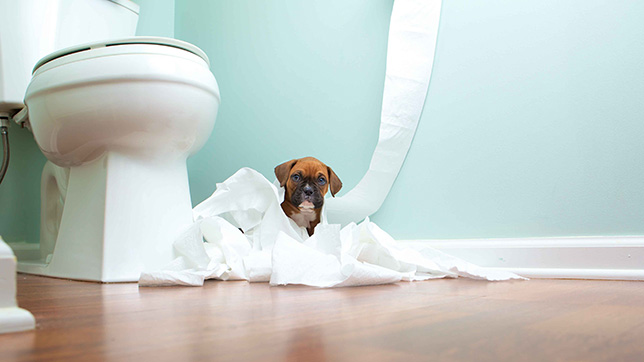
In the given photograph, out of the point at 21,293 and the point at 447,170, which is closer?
the point at 21,293

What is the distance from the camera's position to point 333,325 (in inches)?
19.3

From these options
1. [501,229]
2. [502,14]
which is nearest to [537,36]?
[502,14]

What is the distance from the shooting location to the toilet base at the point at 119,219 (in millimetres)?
1089

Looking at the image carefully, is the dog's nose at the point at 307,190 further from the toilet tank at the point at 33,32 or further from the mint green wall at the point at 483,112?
the toilet tank at the point at 33,32

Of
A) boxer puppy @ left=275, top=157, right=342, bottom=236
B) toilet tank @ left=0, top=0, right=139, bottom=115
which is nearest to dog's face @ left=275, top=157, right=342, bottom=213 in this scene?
boxer puppy @ left=275, top=157, right=342, bottom=236

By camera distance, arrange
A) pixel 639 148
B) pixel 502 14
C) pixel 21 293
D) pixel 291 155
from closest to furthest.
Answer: pixel 21 293
pixel 639 148
pixel 502 14
pixel 291 155

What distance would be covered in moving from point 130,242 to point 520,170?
94 cm

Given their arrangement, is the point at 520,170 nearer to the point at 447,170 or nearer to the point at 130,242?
the point at 447,170

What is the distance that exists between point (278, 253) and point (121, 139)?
0.50 m

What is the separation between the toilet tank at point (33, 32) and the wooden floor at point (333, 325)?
0.88 meters

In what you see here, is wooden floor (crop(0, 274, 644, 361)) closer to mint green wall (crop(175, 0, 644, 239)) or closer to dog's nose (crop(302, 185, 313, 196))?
mint green wall (crop(175, 0, 644, 239))

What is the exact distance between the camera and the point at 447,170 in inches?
51.5

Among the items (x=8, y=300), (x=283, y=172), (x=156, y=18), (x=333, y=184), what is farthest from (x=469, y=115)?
(x=156, y=18)

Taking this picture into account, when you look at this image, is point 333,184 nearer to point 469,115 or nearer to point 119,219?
point 469,115
